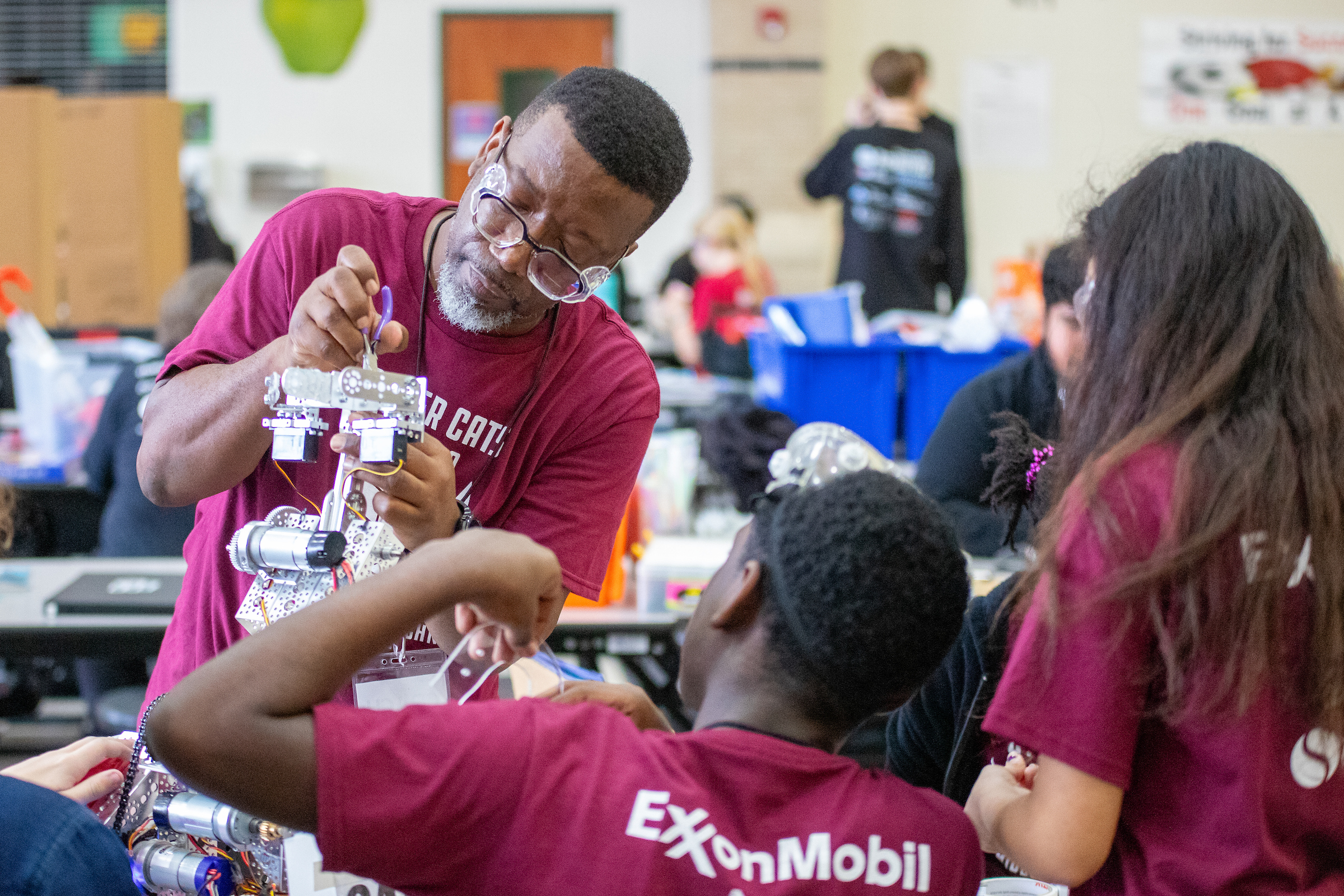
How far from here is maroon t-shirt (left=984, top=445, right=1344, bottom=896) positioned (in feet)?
3.42

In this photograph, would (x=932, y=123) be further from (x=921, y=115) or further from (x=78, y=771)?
(x=78, y=771)

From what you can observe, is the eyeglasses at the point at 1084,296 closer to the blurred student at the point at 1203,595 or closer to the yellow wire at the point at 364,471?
the blurred student at the point at 1203,595

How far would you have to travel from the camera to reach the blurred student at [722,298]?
4879 mm

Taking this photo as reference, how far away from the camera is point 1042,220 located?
8.04 m

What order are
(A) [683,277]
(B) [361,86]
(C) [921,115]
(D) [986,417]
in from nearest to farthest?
(D) [986,417] → (C) [921,115] → (A) [683,277] → (B) [361,86]

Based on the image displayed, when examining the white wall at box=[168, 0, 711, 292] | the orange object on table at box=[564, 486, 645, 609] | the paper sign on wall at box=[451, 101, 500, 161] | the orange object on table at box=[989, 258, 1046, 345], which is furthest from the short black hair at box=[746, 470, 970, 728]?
the paper sign on wall at box=[451, 101, 500, 161]

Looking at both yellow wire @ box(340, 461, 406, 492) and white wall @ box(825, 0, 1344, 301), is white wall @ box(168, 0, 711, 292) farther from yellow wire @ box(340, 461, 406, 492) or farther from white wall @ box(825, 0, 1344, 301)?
yellow wire @ box(340, 461, 406, 492)

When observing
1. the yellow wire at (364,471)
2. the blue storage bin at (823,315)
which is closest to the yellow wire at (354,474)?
the yellow wire at (364,471)

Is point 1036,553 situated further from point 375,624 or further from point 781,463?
point 781,463

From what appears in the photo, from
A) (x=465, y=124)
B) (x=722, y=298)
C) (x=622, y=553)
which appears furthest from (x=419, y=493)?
(x=465, y=124)

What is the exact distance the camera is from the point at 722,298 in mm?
5398

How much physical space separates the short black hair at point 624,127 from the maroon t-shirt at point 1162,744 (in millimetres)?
672

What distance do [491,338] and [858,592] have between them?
26.8 inches

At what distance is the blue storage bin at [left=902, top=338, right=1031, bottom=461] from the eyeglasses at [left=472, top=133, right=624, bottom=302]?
7.51 ft
